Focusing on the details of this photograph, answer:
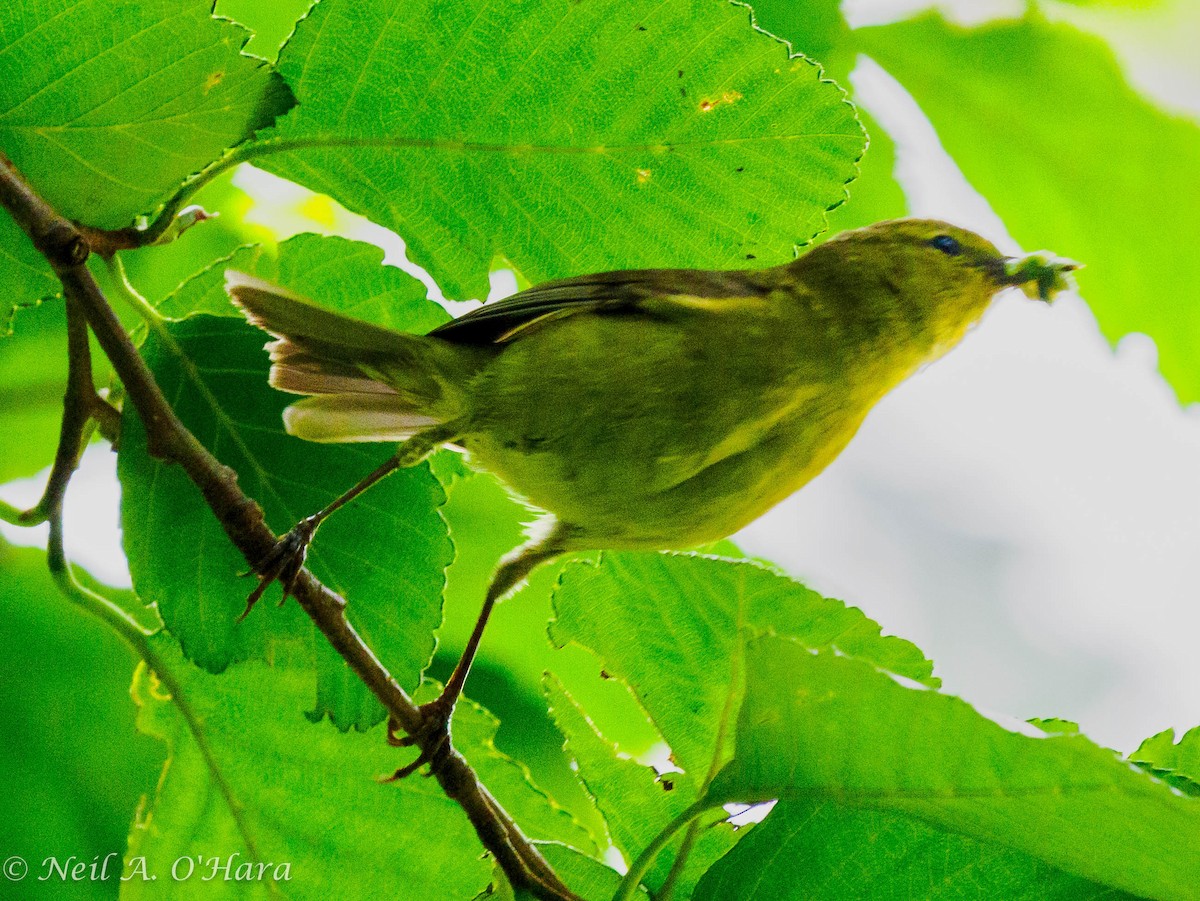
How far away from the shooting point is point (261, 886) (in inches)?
86.0

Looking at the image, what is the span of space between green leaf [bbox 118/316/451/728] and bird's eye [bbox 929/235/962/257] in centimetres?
111

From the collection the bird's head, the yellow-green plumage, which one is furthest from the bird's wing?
the bird's head

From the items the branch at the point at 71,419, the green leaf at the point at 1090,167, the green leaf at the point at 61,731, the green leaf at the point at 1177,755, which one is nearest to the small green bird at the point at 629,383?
the branch at the point at 71,419

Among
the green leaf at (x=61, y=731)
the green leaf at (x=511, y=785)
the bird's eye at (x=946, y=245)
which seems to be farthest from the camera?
the green leaf at (x=61, y=731)

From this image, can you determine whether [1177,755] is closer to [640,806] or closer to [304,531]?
[640,806]

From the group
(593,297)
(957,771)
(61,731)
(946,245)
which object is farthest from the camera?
(61,731)

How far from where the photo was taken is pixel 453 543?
Answer: 84.0 inches

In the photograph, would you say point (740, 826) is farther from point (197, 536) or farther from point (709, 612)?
point (197, 536)

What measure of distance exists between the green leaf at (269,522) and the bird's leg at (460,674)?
108mm

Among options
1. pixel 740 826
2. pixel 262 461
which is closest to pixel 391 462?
pixel 262 461

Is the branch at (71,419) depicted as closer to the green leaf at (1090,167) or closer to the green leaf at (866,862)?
the green leaf at (866,862)

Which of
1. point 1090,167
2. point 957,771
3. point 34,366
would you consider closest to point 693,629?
point 957,771

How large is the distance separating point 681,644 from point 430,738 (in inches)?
16.8

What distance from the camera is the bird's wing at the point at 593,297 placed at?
222 centimetres
